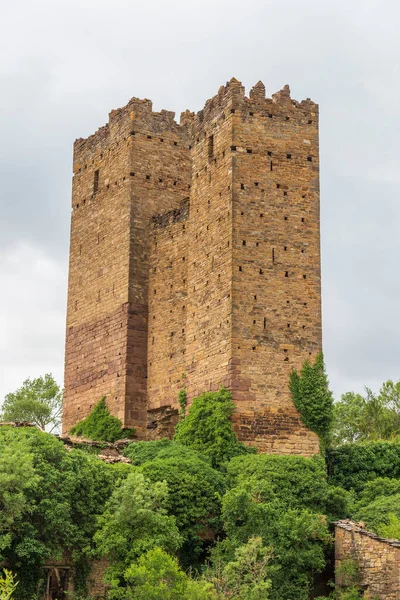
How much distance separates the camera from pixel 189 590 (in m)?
23.1

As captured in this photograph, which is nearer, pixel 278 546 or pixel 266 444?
pixel 278 546

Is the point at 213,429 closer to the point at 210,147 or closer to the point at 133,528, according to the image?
the point at 133,528

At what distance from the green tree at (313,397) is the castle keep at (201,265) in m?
0.23

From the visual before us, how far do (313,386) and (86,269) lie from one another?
35.8 ft

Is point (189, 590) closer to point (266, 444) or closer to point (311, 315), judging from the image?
point (266, 444)

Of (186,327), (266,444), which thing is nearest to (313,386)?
(266,444)

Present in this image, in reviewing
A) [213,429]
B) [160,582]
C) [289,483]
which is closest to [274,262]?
[213,429]

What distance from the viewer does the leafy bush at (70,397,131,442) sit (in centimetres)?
3459

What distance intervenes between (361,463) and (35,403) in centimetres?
2161

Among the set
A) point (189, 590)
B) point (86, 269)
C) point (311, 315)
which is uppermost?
point (86, 269)

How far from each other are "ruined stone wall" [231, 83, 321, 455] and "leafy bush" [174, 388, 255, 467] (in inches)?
12.8

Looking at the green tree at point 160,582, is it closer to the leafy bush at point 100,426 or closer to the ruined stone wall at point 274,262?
the ruined stone wall at point 274,262

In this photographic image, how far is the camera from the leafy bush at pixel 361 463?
104ft

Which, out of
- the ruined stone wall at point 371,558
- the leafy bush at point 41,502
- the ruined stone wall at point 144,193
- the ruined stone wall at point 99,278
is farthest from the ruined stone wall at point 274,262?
the ruined stone wall at point 99,278
